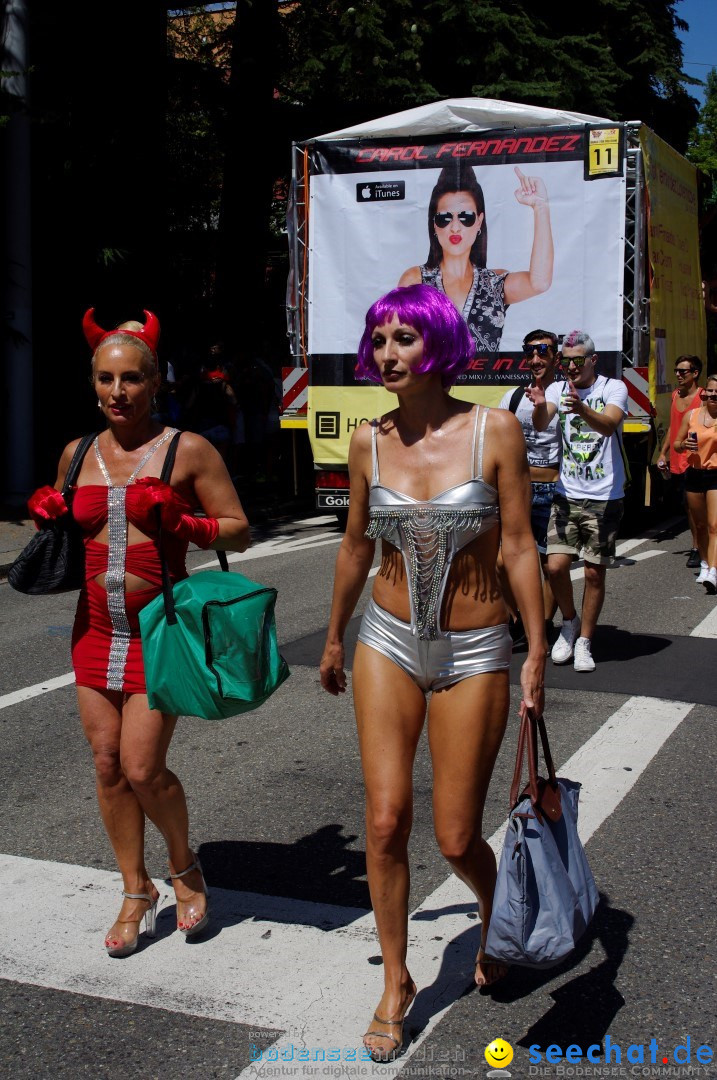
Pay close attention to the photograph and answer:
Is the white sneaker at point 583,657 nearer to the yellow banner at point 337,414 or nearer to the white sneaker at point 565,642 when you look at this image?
the white sneaker at point 565,642

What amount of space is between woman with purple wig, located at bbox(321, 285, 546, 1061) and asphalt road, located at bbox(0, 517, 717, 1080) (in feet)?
0.85

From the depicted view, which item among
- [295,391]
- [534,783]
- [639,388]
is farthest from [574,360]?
[295,391]

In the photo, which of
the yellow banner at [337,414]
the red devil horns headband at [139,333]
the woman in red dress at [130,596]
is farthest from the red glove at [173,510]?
the yellow banner at [337,414]

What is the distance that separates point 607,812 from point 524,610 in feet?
6.20

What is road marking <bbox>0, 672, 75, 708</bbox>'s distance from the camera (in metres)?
6.82

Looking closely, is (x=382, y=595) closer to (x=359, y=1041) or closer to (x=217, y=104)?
(x=359, y=1041)

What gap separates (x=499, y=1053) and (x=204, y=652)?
133 cm

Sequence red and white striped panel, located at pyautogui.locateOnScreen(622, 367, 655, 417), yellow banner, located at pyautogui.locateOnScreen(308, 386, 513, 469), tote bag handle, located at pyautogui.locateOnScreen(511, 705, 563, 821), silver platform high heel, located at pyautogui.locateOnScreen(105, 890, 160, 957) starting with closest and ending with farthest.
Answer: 1. tote bag handle, located at pyautogui.locateOnScreen(511, 705, 563, 821)
2. silver platform high heel, located at pyautogui.locateOnScreen(105, 890, 160, 957)
3. red and white striped panel, located at pyautogui.locateOnScreen(622, 367, 655, 417)
4. yellow banner, located at pyautogui.locateOnScreen(308, 386, 513, 469)

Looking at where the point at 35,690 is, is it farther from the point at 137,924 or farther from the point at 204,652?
the point at 204,652

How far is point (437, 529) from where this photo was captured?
11.0 ft

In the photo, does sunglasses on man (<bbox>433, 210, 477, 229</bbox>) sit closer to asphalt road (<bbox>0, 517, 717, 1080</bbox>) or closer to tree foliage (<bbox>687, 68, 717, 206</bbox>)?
asphalt road (<bbox>0, 517, 717, 1080</bbox>)

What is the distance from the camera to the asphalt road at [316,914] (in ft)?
10.6

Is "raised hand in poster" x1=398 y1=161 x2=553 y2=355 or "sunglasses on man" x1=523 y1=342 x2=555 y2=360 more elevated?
"raised hand in poster" x1=398 y1=161 x2=553 y2=355

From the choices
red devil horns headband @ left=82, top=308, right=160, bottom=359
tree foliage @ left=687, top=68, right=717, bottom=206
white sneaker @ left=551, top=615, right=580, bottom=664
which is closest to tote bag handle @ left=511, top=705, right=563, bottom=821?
red devil horns headband @ left=82, top=308, right=160, bottom=359
